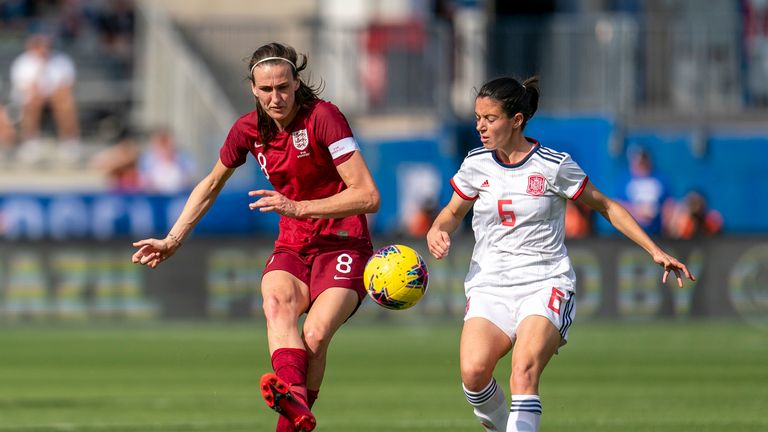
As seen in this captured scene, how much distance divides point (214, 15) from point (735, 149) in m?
10.1

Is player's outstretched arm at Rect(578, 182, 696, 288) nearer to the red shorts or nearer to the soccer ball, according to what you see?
the soccer ball

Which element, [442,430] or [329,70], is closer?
[442,430]

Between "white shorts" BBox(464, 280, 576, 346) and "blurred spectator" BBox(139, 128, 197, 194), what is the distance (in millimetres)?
14363

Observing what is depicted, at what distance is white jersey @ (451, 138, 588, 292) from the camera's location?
859cm

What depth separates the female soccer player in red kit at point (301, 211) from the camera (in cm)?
865

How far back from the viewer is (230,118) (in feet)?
79.5

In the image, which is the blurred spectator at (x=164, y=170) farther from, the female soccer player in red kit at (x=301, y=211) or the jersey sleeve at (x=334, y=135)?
the jersey sleeve at (x=334, y=135)

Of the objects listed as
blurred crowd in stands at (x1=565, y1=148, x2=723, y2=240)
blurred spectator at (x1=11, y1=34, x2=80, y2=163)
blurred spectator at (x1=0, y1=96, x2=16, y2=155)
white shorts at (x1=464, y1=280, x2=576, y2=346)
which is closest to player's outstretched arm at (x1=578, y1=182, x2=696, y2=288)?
white shorts at (x1=464, y1=280, x2=576, y2=346)

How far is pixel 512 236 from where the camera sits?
867 cm

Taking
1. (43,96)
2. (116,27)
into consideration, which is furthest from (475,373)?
(116,27)

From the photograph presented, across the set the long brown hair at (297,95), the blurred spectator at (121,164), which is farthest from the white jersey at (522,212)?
the blurred spectator at (121,164)

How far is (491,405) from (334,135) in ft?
5.65

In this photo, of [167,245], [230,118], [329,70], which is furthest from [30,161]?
[167,245]

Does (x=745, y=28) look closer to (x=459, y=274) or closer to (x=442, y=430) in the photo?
(x=459, y=274)
